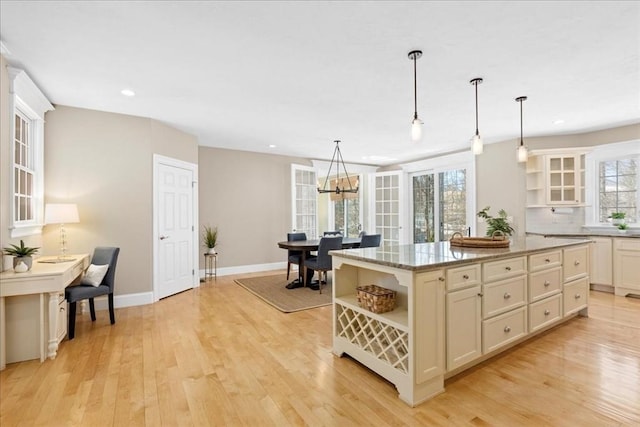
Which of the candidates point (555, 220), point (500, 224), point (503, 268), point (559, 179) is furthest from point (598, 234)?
point (503, 268)

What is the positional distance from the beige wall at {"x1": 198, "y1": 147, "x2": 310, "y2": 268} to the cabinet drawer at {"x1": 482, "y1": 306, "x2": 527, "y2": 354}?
4874 millimetres

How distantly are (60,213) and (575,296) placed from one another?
18.8 ft

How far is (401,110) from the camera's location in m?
4.00

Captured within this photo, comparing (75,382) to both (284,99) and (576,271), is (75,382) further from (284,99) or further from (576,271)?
(576,271)

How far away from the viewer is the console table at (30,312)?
2.55 m

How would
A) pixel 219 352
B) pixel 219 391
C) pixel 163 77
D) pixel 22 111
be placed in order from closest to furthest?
pixel 219 391, pixel 219 352, pixel 163 77, pixel 22 111

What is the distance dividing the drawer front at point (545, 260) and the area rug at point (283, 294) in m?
2.43

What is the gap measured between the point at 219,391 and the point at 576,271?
149 inches

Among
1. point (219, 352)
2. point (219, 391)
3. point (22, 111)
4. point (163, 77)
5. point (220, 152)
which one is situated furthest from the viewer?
point (220, 152)

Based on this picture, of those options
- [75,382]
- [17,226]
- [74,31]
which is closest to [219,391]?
[75,382]

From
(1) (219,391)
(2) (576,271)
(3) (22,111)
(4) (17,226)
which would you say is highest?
(3) (22,111)

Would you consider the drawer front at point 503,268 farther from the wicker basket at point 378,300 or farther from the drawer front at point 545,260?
the wicker basket at point 378,300

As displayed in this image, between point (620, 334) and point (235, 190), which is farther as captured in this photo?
point (235, 190)

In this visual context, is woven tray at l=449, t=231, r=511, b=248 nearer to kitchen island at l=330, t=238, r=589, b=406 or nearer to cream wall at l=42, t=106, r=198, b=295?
kitchen island at l=330, t=238, r=589, b=406
